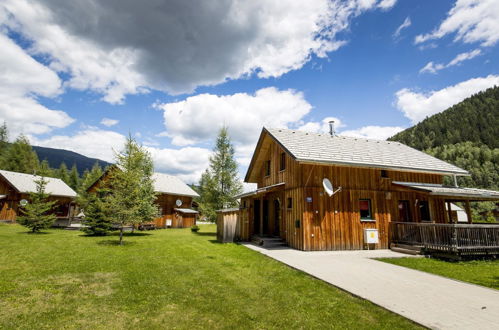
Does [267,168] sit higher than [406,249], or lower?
higher

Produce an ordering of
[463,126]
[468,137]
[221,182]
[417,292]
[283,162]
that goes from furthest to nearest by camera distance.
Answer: [463,126] → [468,137] → [221,182] → [283,162] → [417,292]

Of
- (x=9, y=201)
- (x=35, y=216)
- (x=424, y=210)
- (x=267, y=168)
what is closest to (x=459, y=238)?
(x=424, y=210)

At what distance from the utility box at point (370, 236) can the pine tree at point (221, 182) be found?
1246 cm

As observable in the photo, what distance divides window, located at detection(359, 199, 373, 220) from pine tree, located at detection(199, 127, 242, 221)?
39.1 feet

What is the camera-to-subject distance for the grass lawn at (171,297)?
4840 millimetres

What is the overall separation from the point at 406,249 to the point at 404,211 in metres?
3.24

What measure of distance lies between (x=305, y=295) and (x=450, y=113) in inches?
5711

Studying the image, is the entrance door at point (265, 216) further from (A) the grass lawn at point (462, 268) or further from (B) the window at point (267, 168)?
(A) the grass lawn at point (462, 268)

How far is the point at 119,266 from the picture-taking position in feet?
30.5

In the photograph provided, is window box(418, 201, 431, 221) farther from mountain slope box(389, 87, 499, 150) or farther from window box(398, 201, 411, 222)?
mountain slope box(389, 87, 499, 150)

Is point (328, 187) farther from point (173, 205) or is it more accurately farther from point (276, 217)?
point (173, 205)

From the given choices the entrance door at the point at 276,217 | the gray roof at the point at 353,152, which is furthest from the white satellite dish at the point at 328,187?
the entrance door at the point at 276,217

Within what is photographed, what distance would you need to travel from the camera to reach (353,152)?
52.7ft

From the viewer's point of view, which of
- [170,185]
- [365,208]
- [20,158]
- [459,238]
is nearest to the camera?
[459,238]
